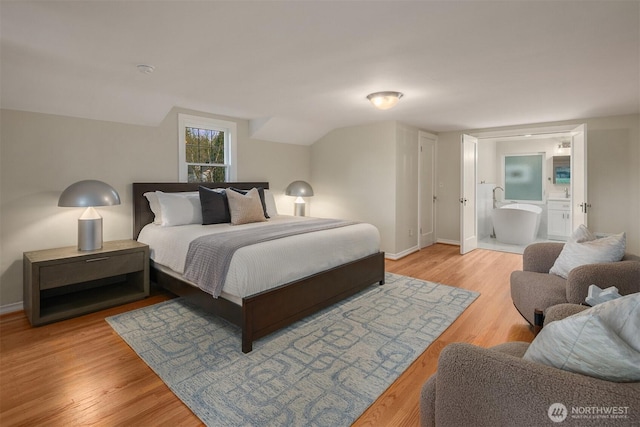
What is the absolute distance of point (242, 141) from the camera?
489 centimetres

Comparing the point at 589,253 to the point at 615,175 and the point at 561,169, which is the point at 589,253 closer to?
the point at 615,175

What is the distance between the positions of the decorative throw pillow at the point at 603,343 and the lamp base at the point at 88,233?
358cm

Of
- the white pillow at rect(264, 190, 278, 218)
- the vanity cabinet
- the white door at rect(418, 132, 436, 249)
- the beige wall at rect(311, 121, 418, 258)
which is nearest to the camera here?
the white pillow at rect(264, 190, 278, 218)

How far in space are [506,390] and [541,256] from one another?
2.31 meters

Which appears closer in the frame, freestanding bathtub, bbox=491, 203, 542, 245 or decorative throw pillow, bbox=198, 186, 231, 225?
decorative throw pillow, bbox=198, 186, 231, 225

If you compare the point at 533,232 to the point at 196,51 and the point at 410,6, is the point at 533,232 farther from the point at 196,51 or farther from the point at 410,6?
the point at 196,51

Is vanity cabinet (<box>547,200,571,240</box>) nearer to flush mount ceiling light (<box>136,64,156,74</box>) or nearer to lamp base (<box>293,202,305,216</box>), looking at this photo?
lamp base (<box>293,202,305,216</box>)

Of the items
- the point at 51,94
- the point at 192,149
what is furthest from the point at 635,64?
the point at 51,94

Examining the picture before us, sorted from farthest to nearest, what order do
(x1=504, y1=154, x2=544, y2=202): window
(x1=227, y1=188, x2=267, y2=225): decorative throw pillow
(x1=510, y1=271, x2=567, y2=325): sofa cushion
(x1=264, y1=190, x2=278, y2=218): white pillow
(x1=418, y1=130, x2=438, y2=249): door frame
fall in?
(x1=504, y1=154, x2=544, y2=202): window → (x1=418, y1=130, x2=438, y2=249): door frame → (x1=264, y1=190, x2=278, y2=218): white pillow → (x1=227, y1=188, x2=267, y2=225): decorative throw pillow → (x1=510, y1=271, x2=567, y2=325): sofa cushion

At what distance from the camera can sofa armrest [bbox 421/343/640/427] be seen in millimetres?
813

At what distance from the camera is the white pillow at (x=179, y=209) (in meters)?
3.53

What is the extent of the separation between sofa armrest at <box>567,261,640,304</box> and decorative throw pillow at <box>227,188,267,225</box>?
2.97m

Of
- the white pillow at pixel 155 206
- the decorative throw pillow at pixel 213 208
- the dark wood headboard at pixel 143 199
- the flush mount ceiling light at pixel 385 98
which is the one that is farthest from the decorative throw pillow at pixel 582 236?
the dark wood headboard at pixel 143 199

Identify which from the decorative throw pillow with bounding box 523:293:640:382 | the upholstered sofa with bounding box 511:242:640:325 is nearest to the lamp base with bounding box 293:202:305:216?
the upholstered sofa with bounding box 511:242:640:325
